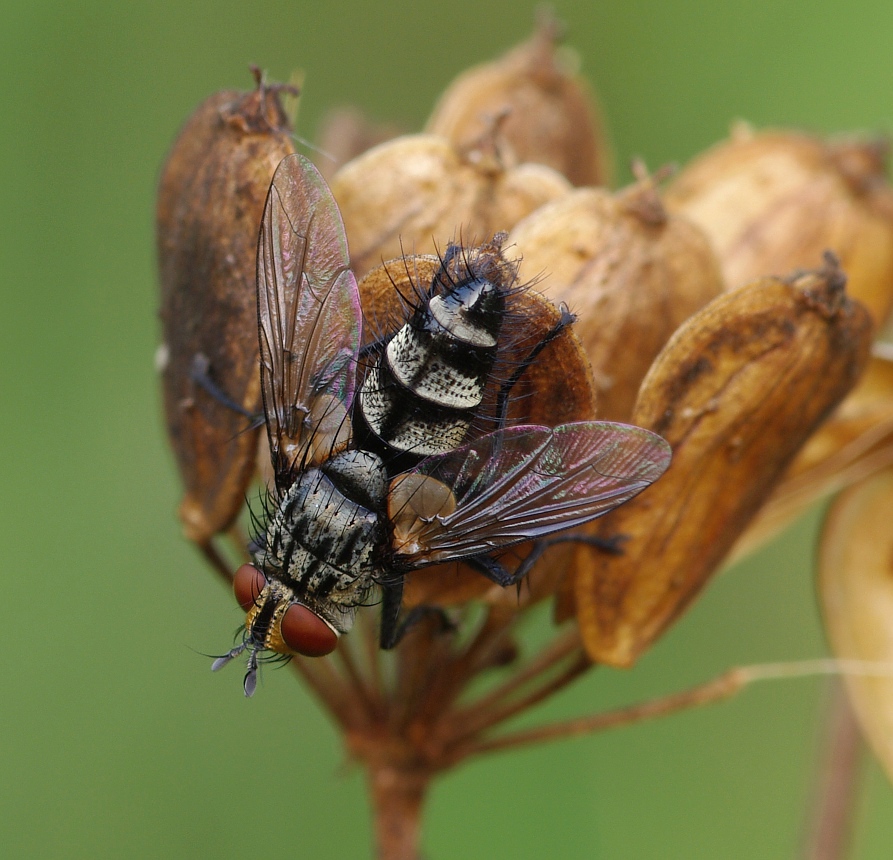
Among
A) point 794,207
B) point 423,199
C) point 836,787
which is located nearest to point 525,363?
point 423,199

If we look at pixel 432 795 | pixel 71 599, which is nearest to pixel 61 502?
pixel 71 599

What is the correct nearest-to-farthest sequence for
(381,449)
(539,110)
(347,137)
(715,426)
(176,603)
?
1. (715,426)
2. (381,449)
3. (539,110)
4. (347,137)
5. (176,603)

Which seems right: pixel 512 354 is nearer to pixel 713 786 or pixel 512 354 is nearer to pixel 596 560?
pixel 596 560

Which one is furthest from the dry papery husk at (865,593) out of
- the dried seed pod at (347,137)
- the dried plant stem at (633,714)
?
the dried seed pod at (347,137)

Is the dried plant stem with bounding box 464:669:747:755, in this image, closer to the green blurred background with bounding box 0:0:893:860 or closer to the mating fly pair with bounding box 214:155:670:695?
the mating fly pair with bounding box 214:155:670:695

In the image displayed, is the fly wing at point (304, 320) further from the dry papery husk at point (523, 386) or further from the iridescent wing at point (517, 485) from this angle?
the iridescent wing at point (517, 485)

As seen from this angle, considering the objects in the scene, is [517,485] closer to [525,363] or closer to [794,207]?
[525,363]

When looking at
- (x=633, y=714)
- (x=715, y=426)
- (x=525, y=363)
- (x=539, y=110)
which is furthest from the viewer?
(x=539, y=110)
